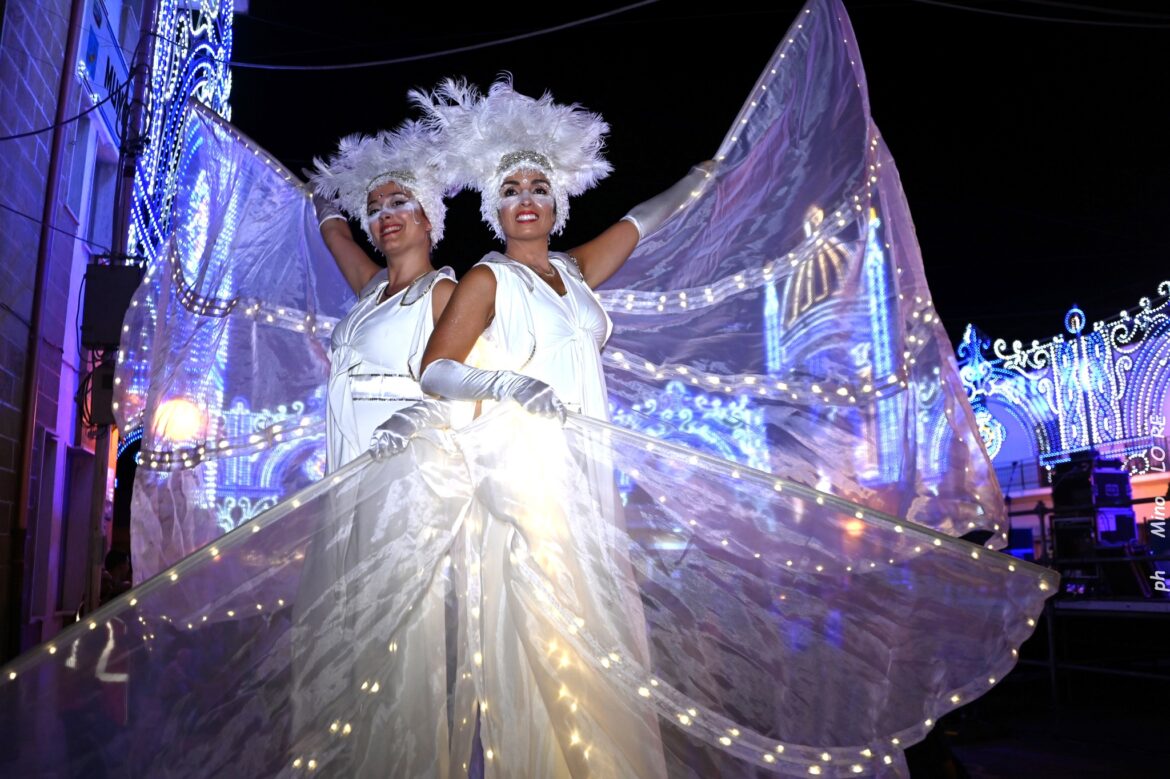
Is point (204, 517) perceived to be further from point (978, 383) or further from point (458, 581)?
point (978, 383)

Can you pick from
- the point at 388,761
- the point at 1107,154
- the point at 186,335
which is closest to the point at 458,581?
the point at 388,761

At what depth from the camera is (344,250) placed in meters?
3.74

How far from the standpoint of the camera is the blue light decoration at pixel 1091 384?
12.0m

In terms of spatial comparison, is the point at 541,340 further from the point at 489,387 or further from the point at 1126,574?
the point at 1126,574

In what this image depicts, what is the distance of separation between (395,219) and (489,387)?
1.14m

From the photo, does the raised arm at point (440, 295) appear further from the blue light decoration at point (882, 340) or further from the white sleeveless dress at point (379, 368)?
the blue light decoration at point (882, 340)

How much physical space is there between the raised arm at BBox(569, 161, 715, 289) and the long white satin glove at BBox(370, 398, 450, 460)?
32.4 inches

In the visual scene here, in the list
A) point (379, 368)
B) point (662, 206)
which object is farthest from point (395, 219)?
point (662, 206)

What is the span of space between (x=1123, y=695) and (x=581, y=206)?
26.0ft

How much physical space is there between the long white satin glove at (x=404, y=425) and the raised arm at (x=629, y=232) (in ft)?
2.70

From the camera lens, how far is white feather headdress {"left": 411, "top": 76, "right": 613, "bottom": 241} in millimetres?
2996

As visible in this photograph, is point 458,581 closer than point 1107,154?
Yes

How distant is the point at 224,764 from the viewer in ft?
6.66

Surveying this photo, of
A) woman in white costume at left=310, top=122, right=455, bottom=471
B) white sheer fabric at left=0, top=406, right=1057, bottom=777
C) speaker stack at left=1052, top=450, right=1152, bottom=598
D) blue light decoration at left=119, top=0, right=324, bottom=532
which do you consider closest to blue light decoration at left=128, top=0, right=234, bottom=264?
blue light decoration at left=119, top=0, right=324, bottom=532
